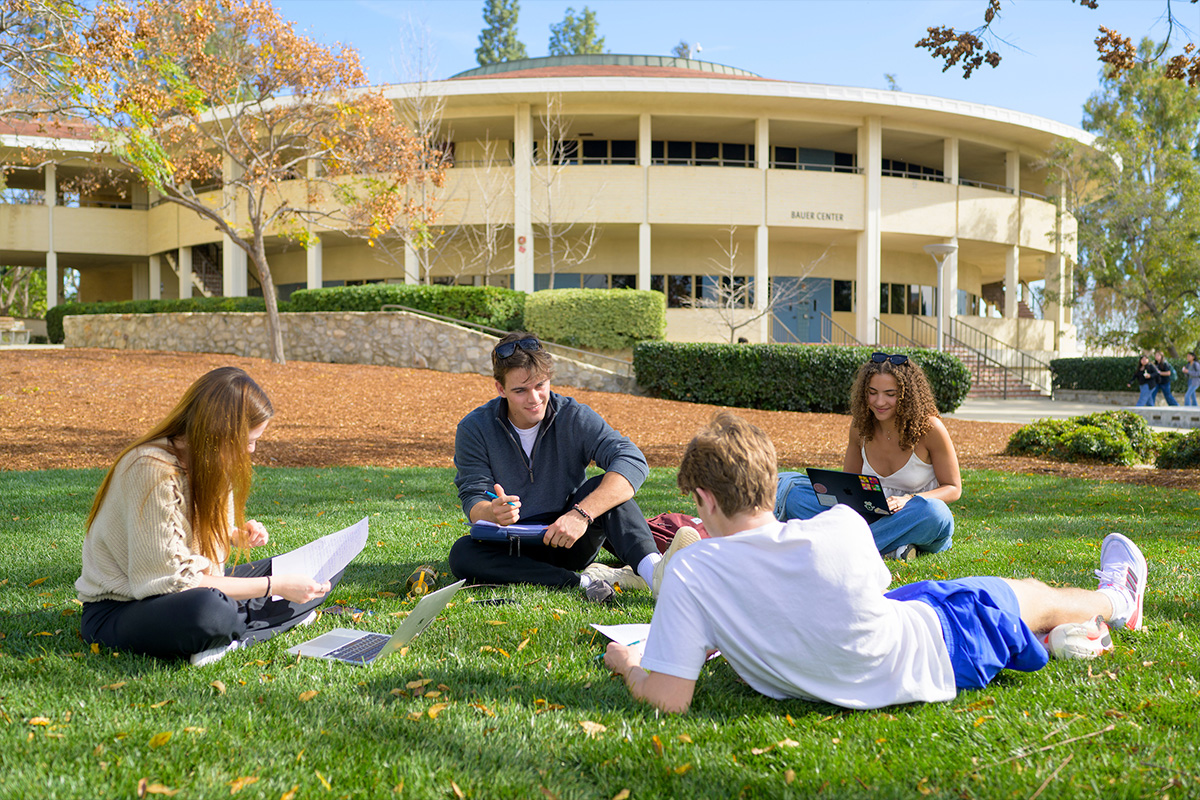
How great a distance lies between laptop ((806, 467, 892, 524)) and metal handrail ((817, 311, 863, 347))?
2313 cm

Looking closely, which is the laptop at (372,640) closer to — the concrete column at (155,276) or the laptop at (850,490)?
the laptop at (850,490)

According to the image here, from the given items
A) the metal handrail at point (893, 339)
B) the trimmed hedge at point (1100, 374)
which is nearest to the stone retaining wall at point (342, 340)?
the metal handrail at point (893, 339)

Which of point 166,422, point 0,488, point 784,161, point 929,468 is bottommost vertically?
point 0,488

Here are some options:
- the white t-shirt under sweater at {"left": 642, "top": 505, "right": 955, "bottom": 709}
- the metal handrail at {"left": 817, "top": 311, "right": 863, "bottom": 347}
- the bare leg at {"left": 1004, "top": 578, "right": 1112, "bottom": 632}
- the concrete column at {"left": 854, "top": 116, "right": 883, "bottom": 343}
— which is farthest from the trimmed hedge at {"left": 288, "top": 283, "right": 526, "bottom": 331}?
the white t-shirt under sweater at {"left": 642, "top": 505, "right": 955, "bottom": 709}

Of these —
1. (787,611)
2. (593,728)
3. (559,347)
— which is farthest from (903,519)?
(559,347)

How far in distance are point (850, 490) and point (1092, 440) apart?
812 cm

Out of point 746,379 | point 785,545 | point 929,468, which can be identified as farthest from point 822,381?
point 785,545

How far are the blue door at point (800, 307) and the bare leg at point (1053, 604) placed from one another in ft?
76.4

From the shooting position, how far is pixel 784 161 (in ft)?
89.7

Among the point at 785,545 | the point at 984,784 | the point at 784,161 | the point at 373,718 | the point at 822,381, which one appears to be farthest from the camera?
the point at 784,161

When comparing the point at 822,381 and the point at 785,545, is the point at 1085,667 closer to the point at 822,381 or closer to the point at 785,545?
the point at 785,545

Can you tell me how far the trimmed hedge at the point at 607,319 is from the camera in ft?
65.0

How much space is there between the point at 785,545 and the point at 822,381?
14961mm

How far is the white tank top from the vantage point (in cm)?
510
